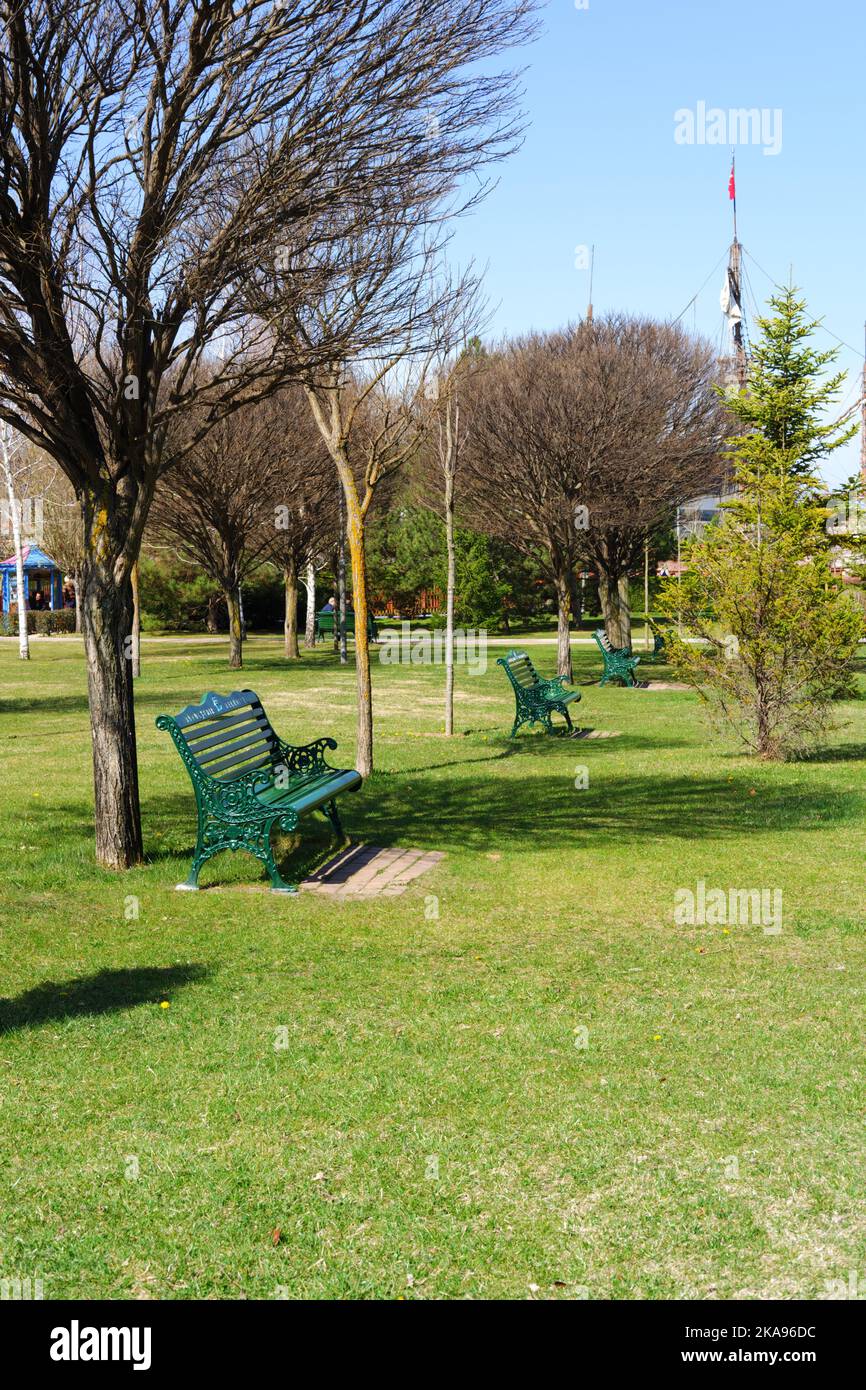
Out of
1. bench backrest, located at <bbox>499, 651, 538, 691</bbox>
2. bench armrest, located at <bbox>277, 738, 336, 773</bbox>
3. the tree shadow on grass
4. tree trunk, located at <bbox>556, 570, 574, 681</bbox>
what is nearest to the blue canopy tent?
tree trunk, located at <bbox>556, 570, 574, 681</bbox>

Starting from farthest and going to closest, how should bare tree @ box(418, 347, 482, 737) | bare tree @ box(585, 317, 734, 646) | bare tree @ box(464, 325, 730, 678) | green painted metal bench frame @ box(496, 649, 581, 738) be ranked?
bare tree @ box(585, 317, 734, 646)
bare tree @ box(464, 325, 730, 678)
green painted metal bench frame @ box(496, 649, 581, 738)
bare tree @ box(418, 347, 482, 737)

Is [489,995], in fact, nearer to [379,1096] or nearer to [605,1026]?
[605,1026]

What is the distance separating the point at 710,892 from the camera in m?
7.47

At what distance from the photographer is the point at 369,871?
8055 mm

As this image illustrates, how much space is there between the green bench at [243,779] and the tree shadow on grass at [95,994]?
1.62m

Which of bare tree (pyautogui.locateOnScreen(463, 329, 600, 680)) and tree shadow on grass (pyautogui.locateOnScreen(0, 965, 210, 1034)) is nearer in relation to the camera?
tree shadow on grass (pyautogui.locateOnScreen(0, 965, 210, 1034))

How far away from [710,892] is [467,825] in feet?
8.88

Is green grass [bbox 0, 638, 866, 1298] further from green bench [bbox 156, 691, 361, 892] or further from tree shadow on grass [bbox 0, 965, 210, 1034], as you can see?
green bench [bbox 156, 691, 361, 892]

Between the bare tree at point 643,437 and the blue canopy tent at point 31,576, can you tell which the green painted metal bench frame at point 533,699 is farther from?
the blue canopy tent at point 31,576

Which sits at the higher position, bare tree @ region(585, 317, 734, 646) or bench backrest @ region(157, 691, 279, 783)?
bare tree @ region(585, 317, 734, 646)

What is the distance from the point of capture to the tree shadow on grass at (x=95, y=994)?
205 inches

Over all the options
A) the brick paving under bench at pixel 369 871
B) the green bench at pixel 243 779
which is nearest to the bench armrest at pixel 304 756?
the green bench at pixel 243 779

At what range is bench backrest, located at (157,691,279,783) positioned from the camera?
761 centimetres
